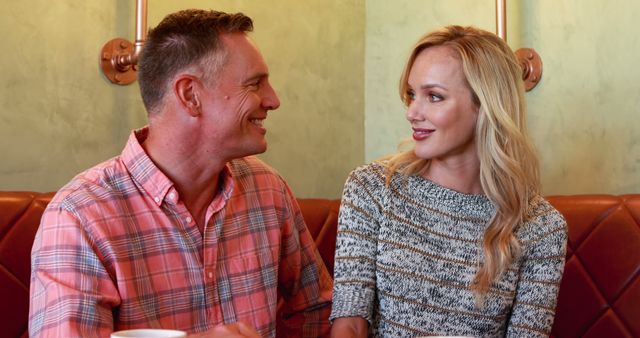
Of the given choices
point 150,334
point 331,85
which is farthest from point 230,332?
point 331,85

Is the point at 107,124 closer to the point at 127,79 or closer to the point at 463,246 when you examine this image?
the point at 127,79

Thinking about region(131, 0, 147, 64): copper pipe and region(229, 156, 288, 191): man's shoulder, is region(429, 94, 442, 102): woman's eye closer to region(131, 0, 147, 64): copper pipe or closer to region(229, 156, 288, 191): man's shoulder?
region(229, 156, 288, 191): man's shoulder

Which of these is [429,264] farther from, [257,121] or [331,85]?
[331,85]

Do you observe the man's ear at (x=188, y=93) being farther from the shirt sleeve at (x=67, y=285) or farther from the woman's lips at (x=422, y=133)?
the woman's lips at (x=422, y=133)

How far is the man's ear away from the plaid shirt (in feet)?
0.35

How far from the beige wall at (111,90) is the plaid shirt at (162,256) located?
1.48 feet

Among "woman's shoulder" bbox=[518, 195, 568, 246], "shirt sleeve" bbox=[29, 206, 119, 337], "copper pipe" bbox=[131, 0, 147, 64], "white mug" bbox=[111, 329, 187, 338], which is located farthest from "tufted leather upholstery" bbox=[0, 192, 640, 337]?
"white mug" bbox=[111, 329, 187, 338]

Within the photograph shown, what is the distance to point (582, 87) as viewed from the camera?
91.1 inches

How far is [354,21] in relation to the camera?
279cm

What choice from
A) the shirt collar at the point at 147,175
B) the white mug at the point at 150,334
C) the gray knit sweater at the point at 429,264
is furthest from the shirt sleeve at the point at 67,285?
the gray knit sweater at the point at 429,264

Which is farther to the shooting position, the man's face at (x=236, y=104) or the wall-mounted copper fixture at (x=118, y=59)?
the wall-mounted copper fixture at (x=118, y=59)

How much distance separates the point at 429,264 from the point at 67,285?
70 cm

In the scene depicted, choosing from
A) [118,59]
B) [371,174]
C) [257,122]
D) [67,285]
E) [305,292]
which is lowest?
[305,292]

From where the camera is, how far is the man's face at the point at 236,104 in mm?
1674
